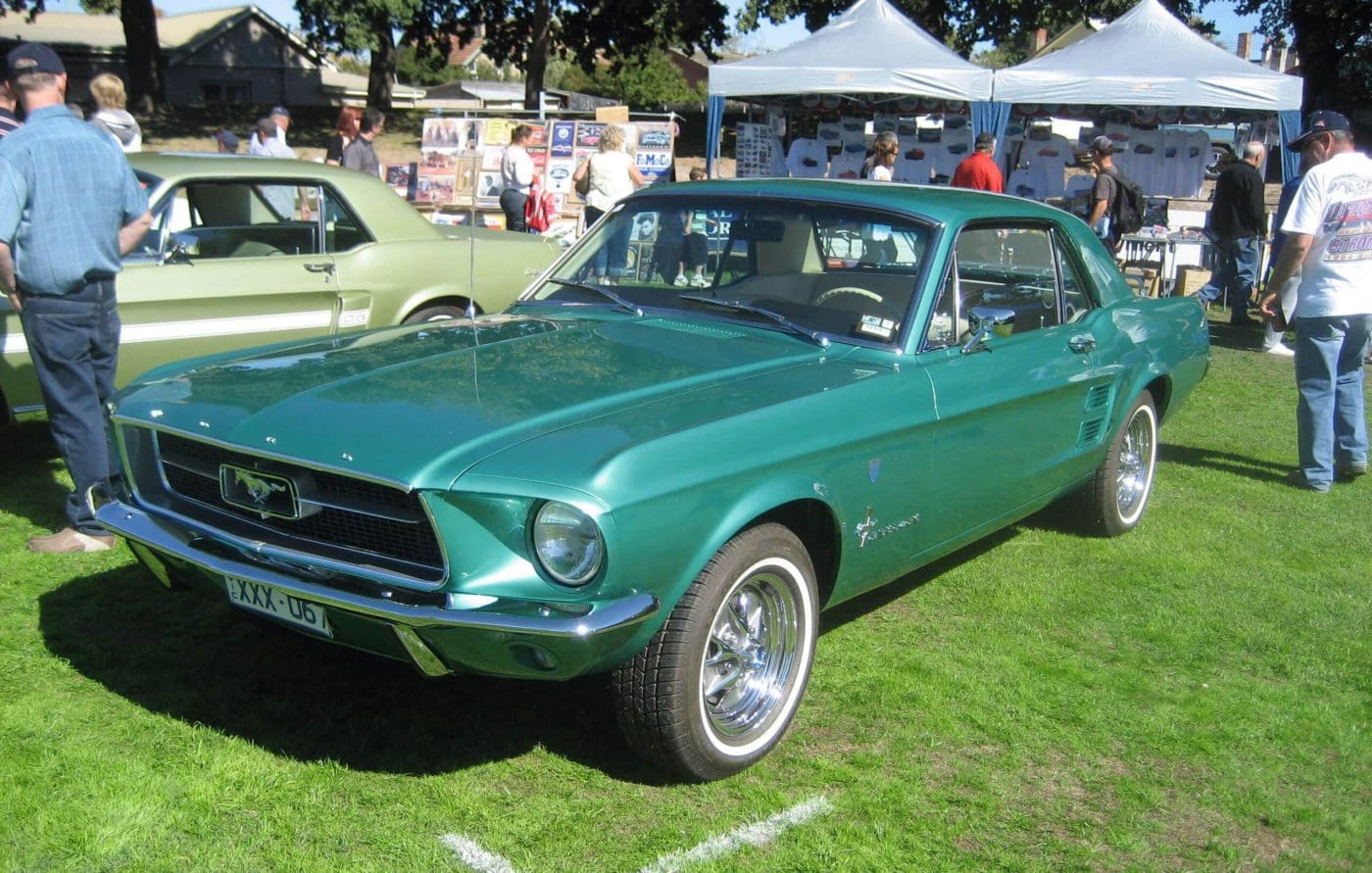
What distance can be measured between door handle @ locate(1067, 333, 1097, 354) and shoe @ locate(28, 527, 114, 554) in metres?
3.97

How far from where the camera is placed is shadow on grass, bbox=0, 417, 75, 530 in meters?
5.53

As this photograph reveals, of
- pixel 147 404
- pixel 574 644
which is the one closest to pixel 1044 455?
pixel 574 644

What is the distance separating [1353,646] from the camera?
4660 millimetres

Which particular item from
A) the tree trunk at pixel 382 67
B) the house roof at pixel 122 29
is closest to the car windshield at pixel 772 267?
the tree trunk at pixel 382 67

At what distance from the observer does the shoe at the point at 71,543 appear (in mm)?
5010

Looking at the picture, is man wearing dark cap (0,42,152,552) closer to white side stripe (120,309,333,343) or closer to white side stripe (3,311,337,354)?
white side stripe (3,311,337,354)

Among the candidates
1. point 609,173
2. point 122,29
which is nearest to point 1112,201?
point 609,173

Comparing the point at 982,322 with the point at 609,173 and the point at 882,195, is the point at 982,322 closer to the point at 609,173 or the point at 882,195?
the point at 882,195

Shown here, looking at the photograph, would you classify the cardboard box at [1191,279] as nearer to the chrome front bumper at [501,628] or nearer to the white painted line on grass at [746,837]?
the white painted line on grass at [746,837]

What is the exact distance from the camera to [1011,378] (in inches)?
179

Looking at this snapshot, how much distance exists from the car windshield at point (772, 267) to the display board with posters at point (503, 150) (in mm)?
10710

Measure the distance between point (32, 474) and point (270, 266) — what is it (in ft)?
5.06

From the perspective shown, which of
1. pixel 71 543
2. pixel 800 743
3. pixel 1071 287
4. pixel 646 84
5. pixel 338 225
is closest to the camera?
pixel 800 743

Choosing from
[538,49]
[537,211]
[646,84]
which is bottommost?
[537,211]
